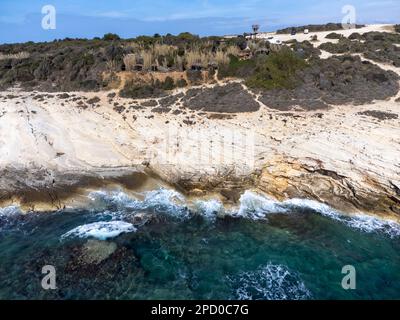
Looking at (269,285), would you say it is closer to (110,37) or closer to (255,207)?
(255,207)

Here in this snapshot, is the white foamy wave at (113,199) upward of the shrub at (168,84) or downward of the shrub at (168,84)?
downward

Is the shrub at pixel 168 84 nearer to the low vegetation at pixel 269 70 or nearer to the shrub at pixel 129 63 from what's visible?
the shrub at pixel 129 63

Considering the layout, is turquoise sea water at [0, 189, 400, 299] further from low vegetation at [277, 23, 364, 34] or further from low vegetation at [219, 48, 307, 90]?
low vegetation at [277, 23, 364, 34]

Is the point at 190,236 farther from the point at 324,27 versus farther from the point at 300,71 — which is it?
the point at 324,27

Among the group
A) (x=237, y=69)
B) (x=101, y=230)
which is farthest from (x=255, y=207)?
(x=237, y=69)

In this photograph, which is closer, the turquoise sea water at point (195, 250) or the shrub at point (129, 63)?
the turquoise sea water at point (195, 250)

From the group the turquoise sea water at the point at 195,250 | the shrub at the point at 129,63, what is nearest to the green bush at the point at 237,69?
the shrub at the point at 129,63

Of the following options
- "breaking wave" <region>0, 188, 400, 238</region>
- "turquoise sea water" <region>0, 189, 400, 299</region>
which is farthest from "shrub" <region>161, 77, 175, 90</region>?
"turquoise sea water" <region>0, 189, 400, 299</region>
